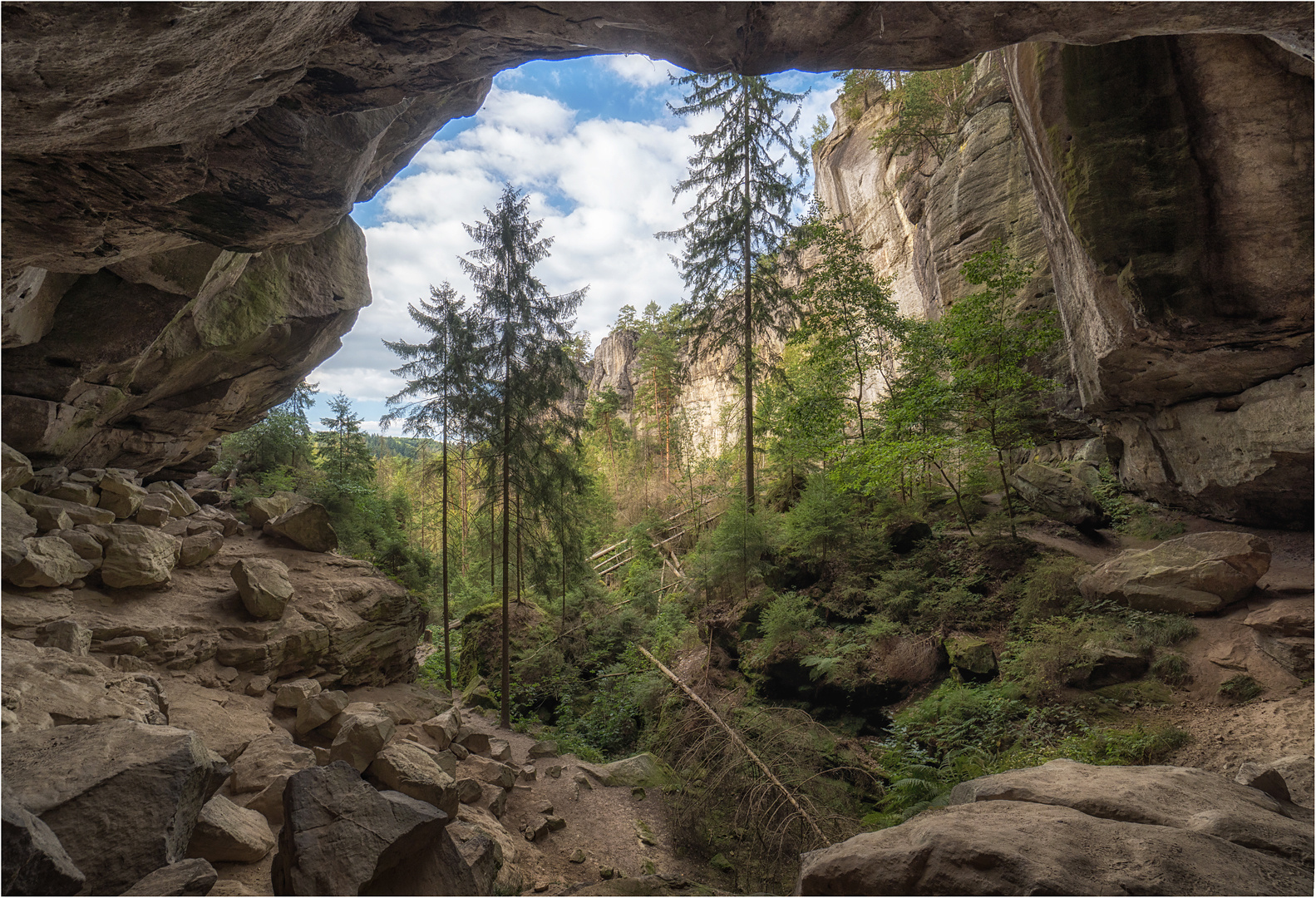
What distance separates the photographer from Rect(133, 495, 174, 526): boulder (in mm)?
8156

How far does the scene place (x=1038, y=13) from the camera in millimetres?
3135

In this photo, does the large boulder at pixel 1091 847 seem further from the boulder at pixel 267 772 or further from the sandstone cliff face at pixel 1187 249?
the sandstone cliff face at pixel 1187 249

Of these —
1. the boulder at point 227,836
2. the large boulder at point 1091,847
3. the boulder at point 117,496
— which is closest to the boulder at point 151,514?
the boulder at point 117,496

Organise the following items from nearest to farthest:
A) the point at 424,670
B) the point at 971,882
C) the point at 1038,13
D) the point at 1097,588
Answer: the point at 971,882, the point at 1038,13, the point at 1097,588, the point at 424,670

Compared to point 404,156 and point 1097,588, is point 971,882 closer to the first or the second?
point 1097,588

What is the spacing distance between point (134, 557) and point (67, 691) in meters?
3.45

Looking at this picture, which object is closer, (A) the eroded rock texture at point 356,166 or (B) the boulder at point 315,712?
(A) the eroded rock texture at point 356,166

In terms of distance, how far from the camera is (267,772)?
470 centimetres

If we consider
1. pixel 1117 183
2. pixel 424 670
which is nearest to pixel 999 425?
pixel 1117 183

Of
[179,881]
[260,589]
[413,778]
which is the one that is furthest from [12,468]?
[179,881]

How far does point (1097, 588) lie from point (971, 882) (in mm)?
6716

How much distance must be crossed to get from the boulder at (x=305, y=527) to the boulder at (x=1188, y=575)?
43.8 ft

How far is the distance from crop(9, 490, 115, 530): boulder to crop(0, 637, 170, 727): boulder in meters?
2.79

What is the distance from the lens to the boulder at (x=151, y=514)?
8156 millimetres
